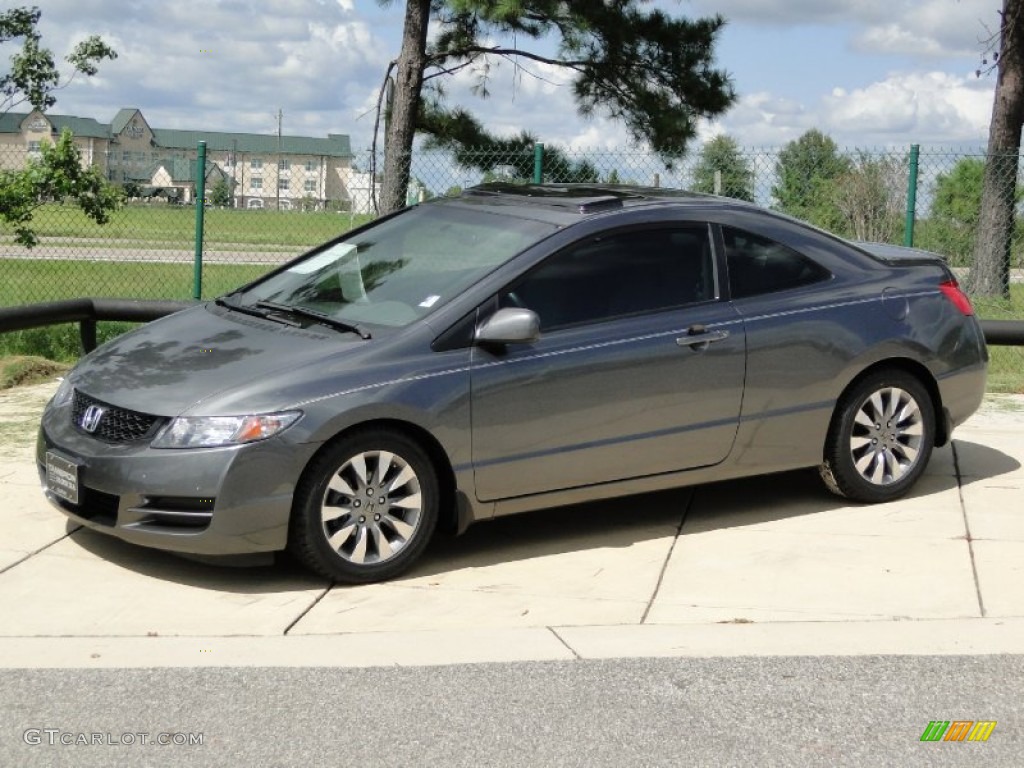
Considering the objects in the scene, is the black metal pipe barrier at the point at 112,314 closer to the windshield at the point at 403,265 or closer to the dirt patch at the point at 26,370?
the dirt patch at the point at 26,370

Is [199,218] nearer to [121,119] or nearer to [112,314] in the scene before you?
[112,314]

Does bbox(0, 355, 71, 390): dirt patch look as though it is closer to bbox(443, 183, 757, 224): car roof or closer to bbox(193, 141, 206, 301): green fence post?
bbox(193, 141, 206, 301): green fence post

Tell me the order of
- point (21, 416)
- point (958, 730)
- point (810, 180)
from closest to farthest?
point (958, 730)
point (21, 416)
point (810, 180)

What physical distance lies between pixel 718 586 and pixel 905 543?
1174mm

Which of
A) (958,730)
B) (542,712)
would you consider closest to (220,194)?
(542,712)

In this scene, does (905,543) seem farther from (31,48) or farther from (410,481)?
(31,48)

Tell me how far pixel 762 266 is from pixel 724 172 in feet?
19.3

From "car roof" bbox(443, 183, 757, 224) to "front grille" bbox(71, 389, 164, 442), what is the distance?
211 centimetres

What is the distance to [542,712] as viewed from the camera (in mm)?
4785

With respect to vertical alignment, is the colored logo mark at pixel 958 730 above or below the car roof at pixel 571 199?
below

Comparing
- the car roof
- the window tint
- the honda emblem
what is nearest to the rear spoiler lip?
the car roof

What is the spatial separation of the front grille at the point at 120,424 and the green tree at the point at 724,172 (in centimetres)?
707

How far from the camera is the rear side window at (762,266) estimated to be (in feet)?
23.6

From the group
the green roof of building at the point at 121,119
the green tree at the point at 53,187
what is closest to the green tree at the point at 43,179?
the green tree at the point at 53,187
